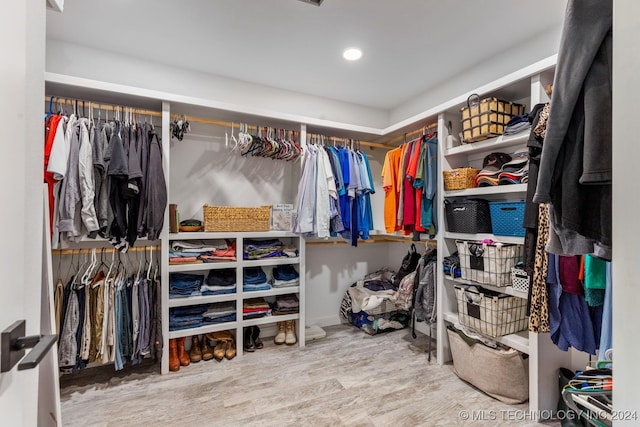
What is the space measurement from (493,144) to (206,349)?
108 inches

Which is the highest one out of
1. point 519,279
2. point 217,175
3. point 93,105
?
point 93,105

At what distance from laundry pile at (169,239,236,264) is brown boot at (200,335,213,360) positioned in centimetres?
74

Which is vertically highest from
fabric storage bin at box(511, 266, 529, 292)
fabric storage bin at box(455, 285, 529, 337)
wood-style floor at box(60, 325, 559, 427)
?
fabric storage bin at box(511, 266, 529, 292)

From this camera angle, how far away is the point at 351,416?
179 centimetres

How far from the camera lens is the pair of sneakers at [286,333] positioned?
2.77 m

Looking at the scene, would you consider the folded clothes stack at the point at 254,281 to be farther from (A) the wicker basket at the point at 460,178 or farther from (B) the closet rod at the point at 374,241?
(A) the wicker basket at the point at 460,178

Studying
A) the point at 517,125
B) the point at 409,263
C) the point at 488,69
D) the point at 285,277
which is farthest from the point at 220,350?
the point at 488,69

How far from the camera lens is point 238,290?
2.54 meters

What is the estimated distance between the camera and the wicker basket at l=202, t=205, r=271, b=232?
246 cm

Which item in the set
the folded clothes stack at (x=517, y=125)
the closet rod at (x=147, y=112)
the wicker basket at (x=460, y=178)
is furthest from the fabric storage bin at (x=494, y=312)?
the closet rod at (x=147, y=112)

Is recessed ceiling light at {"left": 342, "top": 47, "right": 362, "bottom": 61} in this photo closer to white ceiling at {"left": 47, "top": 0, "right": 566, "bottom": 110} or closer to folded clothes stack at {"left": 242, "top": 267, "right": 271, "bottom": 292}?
white ceiling at {"left": 47, "top": 0, "right": 566, "bottom": 110}

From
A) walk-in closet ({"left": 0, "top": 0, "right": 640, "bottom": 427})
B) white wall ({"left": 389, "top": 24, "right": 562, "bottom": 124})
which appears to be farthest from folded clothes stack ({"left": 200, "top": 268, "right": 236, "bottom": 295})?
white wall ({"left": 389, "top": 24, "right": 562, "bottom": 124})

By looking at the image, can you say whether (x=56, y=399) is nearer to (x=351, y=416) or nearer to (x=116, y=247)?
(x=116, y=247)

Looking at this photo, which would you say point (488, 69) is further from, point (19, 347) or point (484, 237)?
point (19, 347)
